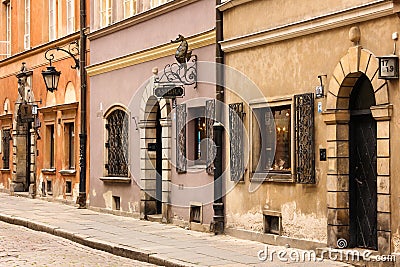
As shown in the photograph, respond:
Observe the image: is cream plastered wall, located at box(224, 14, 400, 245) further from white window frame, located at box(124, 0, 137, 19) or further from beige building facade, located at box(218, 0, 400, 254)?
white window frame, located at box(124, 0, 137, 19)

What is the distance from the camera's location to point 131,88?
814 inches

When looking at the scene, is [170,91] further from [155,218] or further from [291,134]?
[291,134]

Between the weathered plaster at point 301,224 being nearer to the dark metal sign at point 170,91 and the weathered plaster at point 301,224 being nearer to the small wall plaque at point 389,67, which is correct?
the small wall plaque at point 389,67

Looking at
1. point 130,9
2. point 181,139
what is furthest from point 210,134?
point 130,9

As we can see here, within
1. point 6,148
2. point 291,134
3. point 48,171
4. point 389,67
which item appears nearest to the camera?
point 389,67

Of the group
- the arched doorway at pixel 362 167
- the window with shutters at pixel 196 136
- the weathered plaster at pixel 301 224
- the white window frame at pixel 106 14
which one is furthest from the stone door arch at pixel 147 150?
the arched doorway at pixel 362 167

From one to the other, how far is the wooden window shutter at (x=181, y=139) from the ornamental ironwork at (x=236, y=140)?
2.07 m

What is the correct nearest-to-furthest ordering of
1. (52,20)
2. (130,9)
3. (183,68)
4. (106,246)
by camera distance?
(106,246)
(183,68)
(130,9)
(52,20)

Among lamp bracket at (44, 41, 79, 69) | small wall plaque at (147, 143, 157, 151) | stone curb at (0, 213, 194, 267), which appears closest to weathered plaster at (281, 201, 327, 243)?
stone curb at (0, 213, 194, 267)

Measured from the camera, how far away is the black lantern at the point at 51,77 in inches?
980

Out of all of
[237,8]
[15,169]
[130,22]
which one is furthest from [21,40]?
[237,8]

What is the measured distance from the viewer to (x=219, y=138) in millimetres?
16547

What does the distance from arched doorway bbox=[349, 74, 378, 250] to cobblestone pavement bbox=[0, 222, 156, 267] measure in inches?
128

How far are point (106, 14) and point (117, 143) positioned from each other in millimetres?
3309
